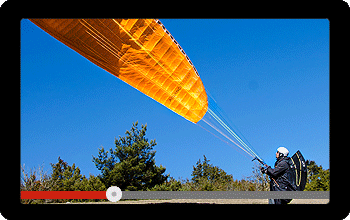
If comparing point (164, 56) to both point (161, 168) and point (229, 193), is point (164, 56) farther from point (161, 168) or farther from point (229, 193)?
point (161, 168)

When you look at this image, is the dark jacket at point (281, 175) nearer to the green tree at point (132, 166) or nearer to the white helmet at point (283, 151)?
the white helmet at point (283, 151)

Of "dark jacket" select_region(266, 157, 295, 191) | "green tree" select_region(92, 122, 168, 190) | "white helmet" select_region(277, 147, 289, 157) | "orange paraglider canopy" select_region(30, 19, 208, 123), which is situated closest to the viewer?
"dark jacket" select_region(266, 157, 295, 191)

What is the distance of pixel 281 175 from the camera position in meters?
5.71

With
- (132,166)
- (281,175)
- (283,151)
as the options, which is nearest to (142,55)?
(283,151)

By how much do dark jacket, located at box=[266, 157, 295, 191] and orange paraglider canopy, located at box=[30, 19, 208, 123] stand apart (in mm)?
3657

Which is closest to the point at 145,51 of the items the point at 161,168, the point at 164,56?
the point at 164,56

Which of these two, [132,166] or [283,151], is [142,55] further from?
[132,166]

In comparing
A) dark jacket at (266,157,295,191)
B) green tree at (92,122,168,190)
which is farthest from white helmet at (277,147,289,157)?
green tree at (92,122,168,190)

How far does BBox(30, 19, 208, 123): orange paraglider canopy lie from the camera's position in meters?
6.54

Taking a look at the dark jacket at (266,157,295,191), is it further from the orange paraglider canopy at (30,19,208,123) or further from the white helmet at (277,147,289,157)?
the orange paraglider canopy at (30,19,208,123)

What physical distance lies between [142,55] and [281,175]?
14.6 ft

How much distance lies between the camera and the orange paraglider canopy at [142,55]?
21.4ft

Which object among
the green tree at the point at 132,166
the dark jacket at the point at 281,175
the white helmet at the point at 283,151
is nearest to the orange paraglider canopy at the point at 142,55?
the white helmet at the point at 283,151
